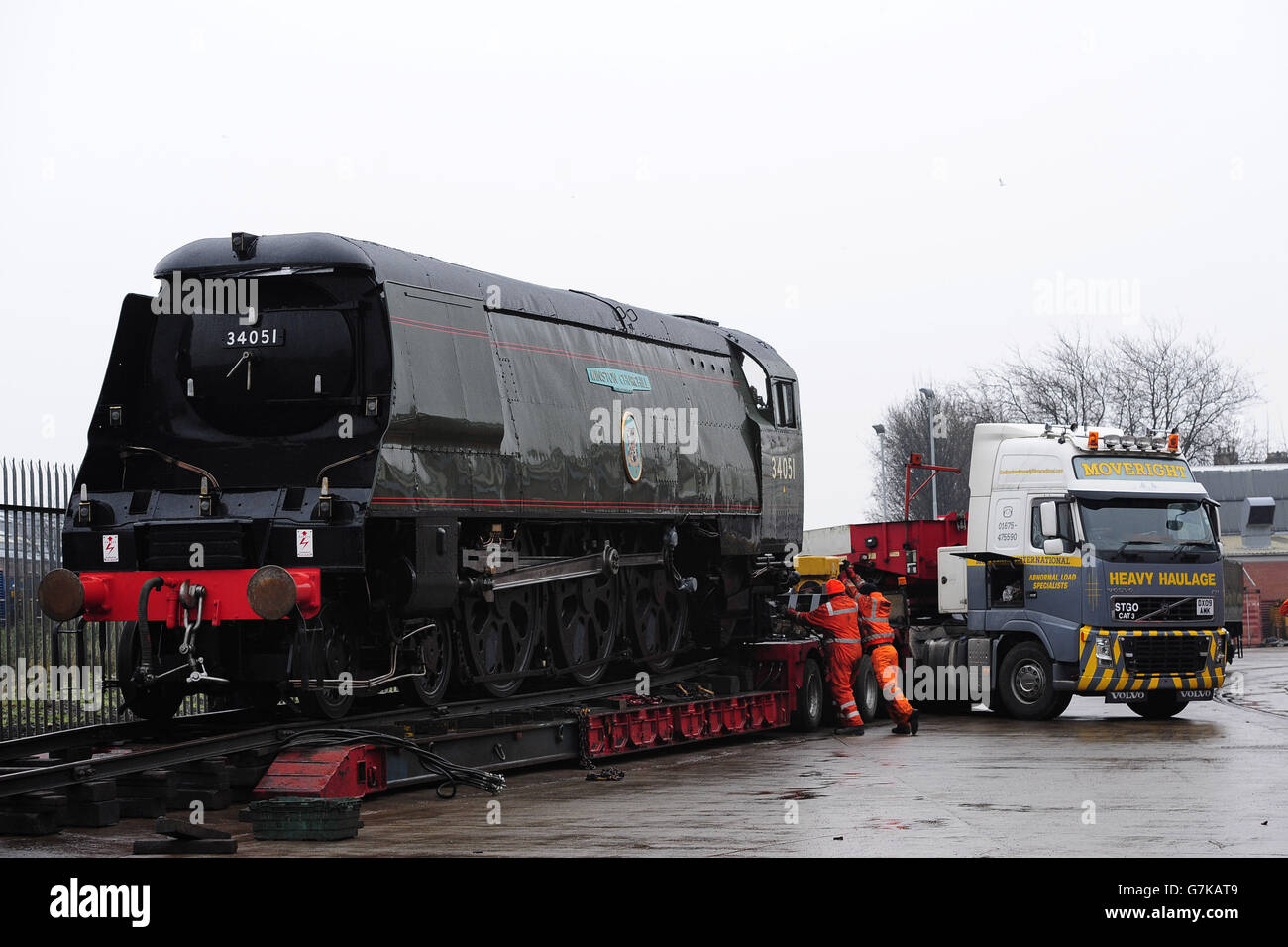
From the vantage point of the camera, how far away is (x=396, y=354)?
1293cm

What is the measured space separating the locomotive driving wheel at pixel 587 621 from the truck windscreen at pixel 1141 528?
629 centimetres

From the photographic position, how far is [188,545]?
12.7 meters

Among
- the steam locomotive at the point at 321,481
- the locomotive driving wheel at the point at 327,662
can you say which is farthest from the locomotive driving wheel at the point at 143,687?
the locomotive driving wheel at the point at 327,662

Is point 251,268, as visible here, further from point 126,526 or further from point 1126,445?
point 1126,445

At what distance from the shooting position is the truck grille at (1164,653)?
19.9 metres

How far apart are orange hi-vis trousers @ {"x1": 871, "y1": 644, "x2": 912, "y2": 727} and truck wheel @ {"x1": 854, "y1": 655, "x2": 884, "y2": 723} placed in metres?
1.05

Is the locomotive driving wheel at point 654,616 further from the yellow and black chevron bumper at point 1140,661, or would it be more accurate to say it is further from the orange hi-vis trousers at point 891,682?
the yellow and black chevron bumper at point 1140,661

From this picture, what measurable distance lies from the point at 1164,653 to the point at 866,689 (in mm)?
3604

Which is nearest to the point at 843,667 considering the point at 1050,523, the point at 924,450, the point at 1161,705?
the point at 1050,523

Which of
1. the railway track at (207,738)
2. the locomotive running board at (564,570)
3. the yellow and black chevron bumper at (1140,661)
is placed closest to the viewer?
the railway track at (207,738)

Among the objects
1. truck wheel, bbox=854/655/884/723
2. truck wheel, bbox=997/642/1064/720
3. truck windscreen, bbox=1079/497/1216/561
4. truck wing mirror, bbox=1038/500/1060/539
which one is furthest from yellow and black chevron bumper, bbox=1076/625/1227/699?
truck wheel, bbox=854/655/884/723

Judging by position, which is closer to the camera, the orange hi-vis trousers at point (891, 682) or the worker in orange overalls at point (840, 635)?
the orange hi-vis trousers at point (891, 682)
